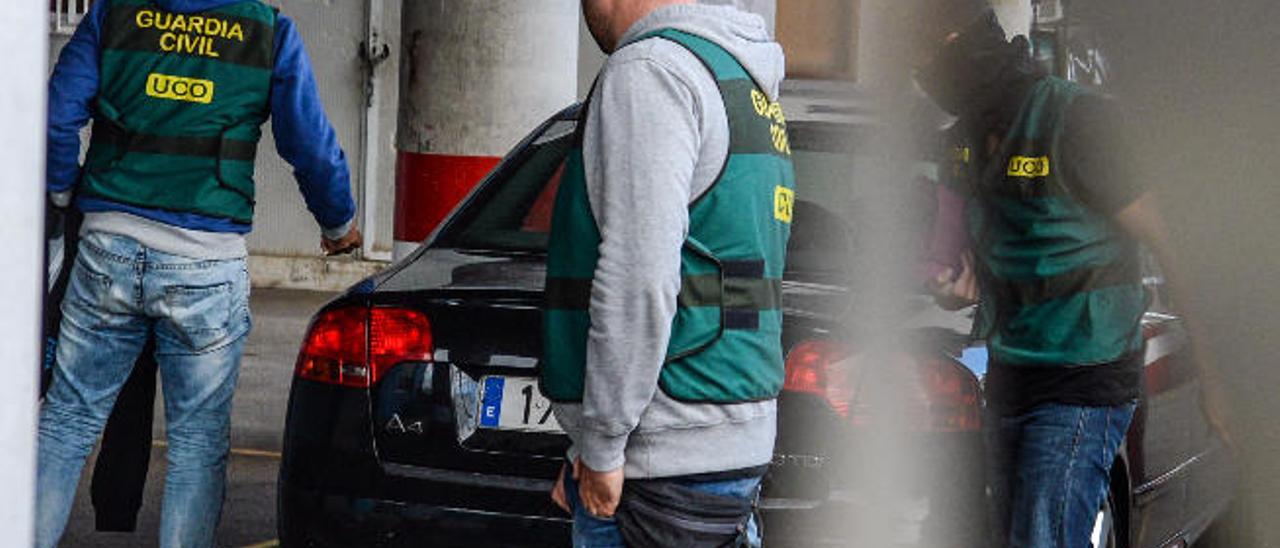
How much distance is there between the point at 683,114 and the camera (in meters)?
2.35

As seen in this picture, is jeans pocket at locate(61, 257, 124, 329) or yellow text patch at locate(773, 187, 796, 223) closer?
yellow text patch at locate(773, 187, 796, 223)

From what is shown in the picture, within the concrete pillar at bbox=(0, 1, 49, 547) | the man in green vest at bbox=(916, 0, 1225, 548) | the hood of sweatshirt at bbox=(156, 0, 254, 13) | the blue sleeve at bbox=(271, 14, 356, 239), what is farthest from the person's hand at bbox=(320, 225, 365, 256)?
the concrete pillar at bbox=(0, 1, 49, 547)

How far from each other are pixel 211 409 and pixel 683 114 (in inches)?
87.5

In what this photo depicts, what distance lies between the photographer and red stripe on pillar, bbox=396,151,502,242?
6.83m

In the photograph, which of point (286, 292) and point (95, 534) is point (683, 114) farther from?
point (286, 292)

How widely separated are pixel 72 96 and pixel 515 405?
115 centimetres

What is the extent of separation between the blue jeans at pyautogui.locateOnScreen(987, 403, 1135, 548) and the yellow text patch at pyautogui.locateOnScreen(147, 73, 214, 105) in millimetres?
1813

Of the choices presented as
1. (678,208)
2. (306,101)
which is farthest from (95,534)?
(678,208)

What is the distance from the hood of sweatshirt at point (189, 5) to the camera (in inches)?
163

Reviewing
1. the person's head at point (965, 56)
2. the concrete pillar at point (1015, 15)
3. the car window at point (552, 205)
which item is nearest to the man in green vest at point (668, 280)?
the person's head at point (965, 56)

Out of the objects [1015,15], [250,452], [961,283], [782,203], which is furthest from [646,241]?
[250,452]

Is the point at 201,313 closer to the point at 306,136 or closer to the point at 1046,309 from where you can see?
the point at 306,136

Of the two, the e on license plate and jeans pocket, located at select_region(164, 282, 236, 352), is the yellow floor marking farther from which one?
the e on license plate

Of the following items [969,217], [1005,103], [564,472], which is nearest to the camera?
[564,472]
